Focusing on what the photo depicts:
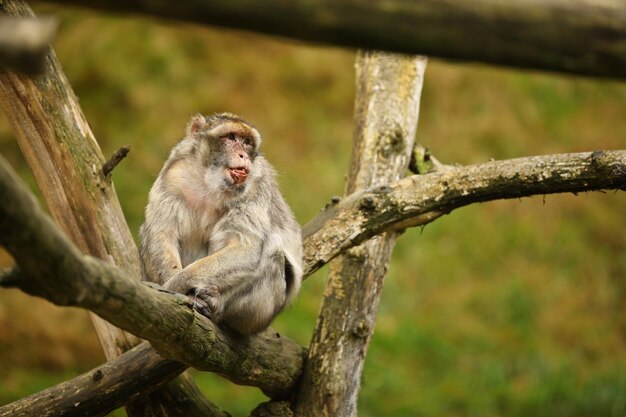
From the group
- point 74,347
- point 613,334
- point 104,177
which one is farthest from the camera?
point 613,334

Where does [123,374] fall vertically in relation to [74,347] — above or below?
below

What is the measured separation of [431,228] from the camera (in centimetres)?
1259

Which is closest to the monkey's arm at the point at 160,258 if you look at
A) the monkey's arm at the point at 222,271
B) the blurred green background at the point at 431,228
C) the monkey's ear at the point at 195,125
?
the monkey's arm at the point at 222,271

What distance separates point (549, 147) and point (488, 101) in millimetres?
1206

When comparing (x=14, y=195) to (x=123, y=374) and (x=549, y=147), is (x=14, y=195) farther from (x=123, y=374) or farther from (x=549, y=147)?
(x=549, y=147)

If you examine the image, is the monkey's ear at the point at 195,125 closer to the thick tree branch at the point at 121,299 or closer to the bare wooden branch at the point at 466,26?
the thick tree branch at the point at 121,299

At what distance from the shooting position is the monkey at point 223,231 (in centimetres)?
509

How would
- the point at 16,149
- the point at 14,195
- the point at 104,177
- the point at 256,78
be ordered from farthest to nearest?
the point at 256,78
the point at 16,149
the point at 104,177
the point at 14,195

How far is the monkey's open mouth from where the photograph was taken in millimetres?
5652

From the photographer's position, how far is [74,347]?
1072 centimetres

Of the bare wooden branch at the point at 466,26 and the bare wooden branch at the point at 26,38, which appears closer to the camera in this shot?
the bare wooden branch at the point at 26,38

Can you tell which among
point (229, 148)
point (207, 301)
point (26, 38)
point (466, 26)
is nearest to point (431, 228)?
point (229, 148)

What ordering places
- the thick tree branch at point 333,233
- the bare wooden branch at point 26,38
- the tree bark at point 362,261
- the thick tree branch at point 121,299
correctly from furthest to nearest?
the tree bark at point 362,261 < the thick tree branch at point 333,233 < the thick tree branch at point 121,299 < the bare wooden branch at point 26,38

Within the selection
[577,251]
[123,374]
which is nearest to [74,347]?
[123,374]
